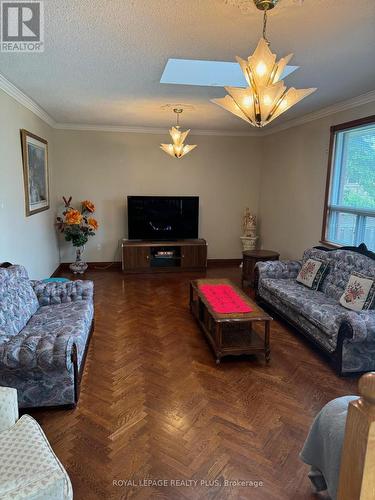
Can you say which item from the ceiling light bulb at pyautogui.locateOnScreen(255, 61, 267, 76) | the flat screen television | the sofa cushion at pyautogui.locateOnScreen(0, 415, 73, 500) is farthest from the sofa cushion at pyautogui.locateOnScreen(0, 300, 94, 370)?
the flat screen television

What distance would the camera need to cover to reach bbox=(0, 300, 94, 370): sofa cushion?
7.18 feet

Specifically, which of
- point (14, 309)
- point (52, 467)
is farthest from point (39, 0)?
point (52, 467)

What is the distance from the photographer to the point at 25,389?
2.31 metres

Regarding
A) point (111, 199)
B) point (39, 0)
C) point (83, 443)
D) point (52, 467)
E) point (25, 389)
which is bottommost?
point (83, 443)

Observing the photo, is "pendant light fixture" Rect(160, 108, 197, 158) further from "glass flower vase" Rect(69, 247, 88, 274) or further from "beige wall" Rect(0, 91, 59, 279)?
"glass flower vase" Rect(69, 247, 88, 274)

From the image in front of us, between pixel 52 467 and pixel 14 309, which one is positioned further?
pixel 14 309

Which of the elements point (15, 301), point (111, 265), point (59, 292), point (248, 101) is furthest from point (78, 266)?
point (248, 101)

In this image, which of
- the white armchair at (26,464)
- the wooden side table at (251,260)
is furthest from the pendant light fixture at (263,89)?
the wooden side table at (251,260)

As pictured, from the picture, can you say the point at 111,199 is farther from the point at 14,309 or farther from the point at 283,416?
the point at 283,416

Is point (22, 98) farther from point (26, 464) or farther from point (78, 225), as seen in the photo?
point (26, 464)

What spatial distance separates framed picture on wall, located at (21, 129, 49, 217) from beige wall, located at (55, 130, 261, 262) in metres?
0.85

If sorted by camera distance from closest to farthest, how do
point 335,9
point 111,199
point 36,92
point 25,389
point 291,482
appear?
1. point 291,482
2. point 335,9
3. point 25,389
4. point 36,92
5. point 111,199

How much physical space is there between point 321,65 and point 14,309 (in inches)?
130

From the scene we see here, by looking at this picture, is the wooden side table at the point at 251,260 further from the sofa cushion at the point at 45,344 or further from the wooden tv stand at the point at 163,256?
the sofa cushion at the point at 45,344
